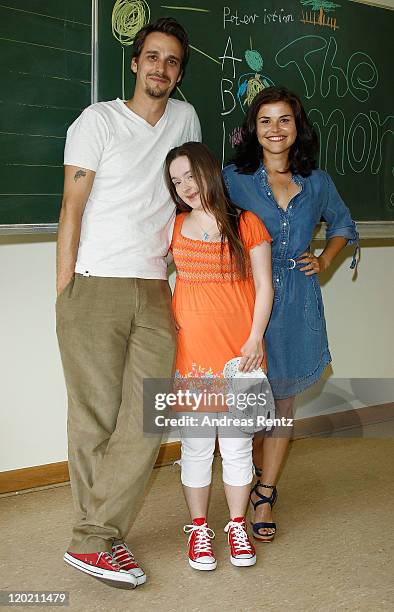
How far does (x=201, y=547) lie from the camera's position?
261cm

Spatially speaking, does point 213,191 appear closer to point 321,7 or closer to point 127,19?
point 127,19

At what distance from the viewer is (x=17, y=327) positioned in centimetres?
317

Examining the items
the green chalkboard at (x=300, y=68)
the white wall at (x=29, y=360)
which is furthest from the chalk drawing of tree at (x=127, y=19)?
the white wall at (x=29, y=360)

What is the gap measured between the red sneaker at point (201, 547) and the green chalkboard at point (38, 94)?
1.16 m

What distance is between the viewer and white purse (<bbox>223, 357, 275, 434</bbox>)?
2.57 meters

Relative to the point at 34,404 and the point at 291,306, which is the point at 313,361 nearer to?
the point at 291,306

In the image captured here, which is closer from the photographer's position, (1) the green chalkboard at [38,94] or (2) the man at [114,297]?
(2) the man at [114,297]

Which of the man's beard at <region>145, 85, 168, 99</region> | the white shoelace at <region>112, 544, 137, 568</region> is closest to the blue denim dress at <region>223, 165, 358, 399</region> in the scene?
the man's beard at <region>145, 85, 168, 99</region>

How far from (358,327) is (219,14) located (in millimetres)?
1776

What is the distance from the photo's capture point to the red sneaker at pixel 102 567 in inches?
95.3

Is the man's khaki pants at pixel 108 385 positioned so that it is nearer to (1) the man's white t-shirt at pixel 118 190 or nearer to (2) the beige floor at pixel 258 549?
(1) the man's white t-shirt at pixel 118 190

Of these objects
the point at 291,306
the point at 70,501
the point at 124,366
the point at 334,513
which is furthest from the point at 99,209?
the point at 334,513

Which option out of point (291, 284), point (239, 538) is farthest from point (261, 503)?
point (291, 284)

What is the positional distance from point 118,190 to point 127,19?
78 cm
